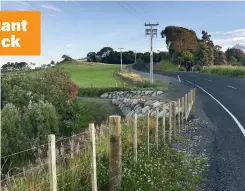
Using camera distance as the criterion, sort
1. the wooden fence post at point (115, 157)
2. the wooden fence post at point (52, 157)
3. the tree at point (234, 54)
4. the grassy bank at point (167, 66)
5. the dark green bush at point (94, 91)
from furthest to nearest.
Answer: the tree at point (234, 54)
the grassy bank at point (167, 66)
the dark green bush at point (94, 91)
the wooden fence post at point (115, 157)
the wooden fence post at point (52, 157)

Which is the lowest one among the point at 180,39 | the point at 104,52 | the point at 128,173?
the point at 128,173

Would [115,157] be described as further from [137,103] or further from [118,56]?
[118,56]

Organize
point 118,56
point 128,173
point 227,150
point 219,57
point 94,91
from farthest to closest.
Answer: point 118,56 → point 219,57 → point 94,91 → point 227,150 → point 128,173

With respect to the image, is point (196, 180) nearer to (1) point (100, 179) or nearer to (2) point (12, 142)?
(1) point (100, 179)

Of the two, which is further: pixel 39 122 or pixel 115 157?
pixel 39 122

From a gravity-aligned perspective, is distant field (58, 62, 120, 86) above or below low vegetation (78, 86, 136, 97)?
above

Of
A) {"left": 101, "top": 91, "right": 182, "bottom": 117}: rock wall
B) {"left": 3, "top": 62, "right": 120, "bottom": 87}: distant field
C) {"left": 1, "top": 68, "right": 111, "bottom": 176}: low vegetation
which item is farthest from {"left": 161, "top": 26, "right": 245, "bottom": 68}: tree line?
{"left": 1, "top": 68, "right": 111, "bottom": 176}: low vegetation

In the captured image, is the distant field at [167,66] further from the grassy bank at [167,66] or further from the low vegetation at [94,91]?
the low vegetation at [94,91]

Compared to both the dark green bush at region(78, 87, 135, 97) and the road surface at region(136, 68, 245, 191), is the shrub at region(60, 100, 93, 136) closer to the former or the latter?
the road surface at region(136, 68, 245, 191)

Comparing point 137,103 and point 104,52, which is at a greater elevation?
point 104,52

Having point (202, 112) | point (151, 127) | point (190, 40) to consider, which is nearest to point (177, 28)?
point (190, 40)

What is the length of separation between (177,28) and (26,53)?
92071 millimetres

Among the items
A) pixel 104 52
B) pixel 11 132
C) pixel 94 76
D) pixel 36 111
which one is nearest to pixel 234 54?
pixel 94 76

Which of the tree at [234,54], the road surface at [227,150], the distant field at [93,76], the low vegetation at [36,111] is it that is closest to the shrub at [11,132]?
the low vegetation at [36,111]
